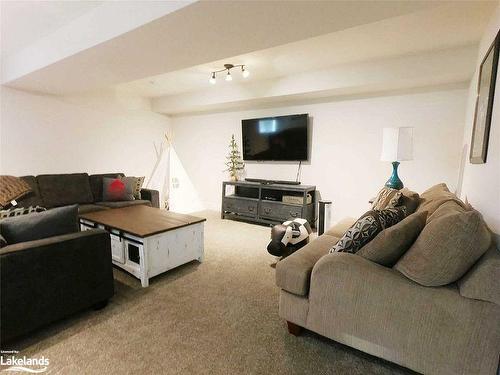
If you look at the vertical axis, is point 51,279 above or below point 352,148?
below

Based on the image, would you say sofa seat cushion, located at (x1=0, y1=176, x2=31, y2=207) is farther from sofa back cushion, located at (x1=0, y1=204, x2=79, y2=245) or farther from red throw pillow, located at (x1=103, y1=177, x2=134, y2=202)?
sofa back cushion, located at (x1=0, y1=204, x2=79, y2=245)

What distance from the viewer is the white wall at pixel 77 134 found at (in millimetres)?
3580

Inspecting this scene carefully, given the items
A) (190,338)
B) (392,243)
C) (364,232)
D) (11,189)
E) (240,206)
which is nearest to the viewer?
(392,243)

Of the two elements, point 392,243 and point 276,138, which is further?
point 276,138

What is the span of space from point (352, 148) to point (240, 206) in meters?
1.99

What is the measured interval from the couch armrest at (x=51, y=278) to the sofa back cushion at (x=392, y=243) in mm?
1735

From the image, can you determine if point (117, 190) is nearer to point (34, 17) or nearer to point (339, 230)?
point (34, 17)

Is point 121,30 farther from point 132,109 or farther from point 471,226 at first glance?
point 132,109

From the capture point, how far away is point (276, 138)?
430cm

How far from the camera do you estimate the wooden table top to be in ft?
7.54

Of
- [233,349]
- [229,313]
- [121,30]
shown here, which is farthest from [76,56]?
[233,349]

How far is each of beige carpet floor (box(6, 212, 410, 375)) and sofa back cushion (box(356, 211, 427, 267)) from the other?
0.59 m

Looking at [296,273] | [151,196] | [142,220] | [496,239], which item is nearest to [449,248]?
[496,239]

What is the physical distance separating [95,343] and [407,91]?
4097 mm
